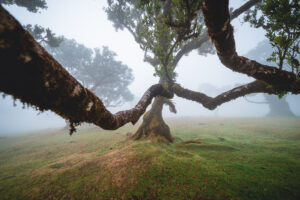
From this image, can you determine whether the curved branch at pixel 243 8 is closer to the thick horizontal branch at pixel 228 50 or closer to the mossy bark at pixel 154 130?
the thick horizontal branch at pixel 228 50

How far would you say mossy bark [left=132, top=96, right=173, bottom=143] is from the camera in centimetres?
951

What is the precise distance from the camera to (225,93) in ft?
26.2

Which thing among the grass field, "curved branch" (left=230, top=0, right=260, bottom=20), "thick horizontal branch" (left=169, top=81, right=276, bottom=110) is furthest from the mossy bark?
"curved branch" (left=230, top=0, right=260, bottom=20)

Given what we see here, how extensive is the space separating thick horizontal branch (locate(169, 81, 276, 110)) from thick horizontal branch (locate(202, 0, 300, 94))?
938mm

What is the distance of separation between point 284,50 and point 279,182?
14.7 ft

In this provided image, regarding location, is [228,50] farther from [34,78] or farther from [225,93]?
[34,78]

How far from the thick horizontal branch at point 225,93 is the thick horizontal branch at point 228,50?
938 millimetres

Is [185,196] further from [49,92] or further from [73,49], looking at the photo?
[73,49]

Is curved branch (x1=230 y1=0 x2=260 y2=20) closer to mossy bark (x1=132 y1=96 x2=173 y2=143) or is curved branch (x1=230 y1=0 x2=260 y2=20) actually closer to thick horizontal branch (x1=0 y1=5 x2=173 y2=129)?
mossy bark (x1=132 y1=96 x2=173 y2=143)

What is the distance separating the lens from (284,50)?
4.30 meters

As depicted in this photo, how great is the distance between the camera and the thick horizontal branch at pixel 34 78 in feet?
4.32

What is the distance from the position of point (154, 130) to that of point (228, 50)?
7.54 metres

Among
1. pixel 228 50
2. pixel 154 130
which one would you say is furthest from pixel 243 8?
pixel 154 130

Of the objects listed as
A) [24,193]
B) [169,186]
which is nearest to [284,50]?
[169,186]
